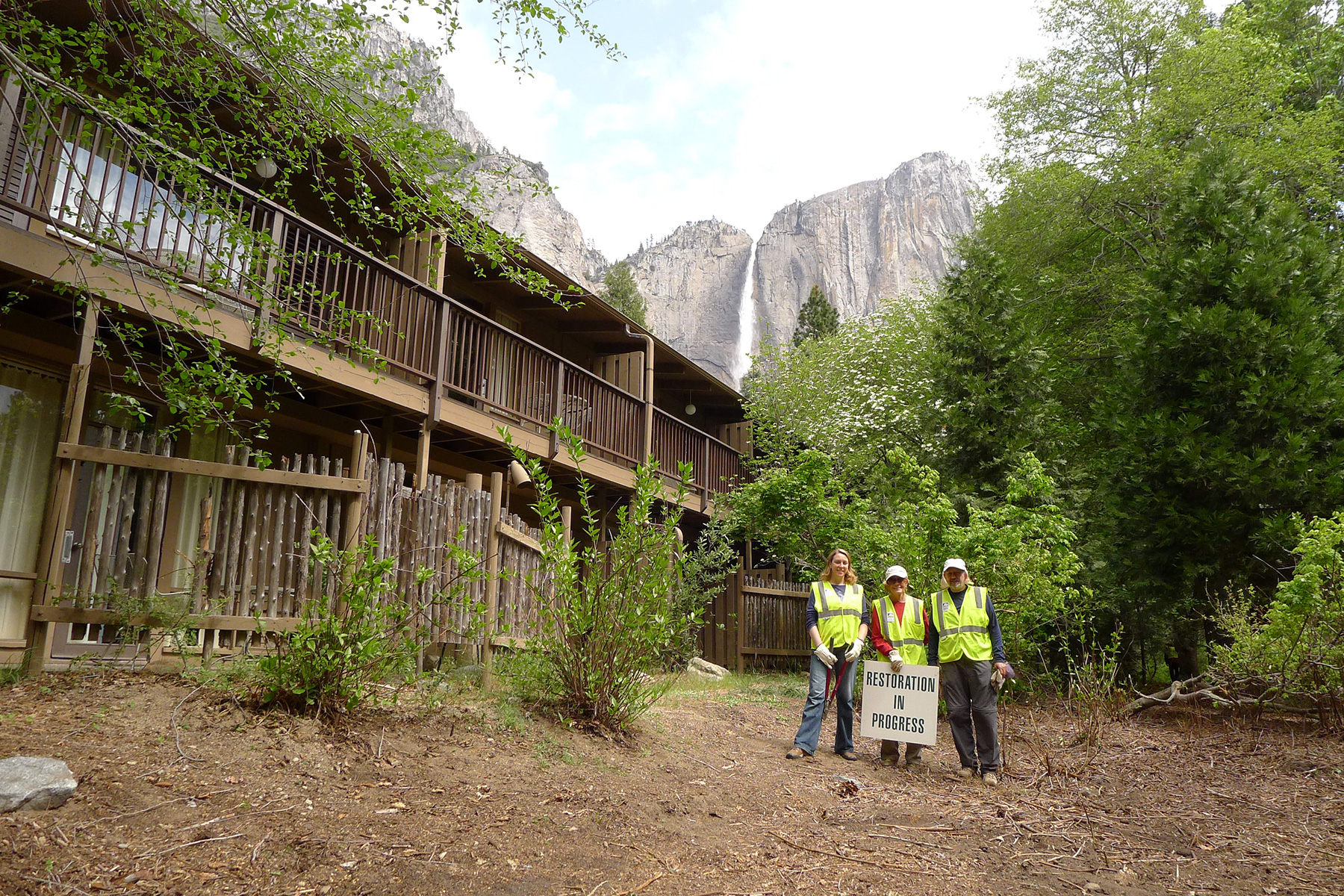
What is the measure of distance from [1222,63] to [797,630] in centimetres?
1511

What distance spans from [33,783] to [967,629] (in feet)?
19.3

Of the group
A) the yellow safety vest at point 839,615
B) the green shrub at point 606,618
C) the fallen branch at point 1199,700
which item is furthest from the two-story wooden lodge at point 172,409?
the fallen branch at point 1199,700

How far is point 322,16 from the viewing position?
218 inches

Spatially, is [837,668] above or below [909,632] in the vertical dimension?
below

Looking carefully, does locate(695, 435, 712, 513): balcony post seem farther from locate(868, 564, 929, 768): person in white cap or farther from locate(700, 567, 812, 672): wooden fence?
locate(868, 564, 929, 768): person in white cap

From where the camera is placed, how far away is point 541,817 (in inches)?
164

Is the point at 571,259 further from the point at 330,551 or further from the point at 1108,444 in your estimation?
the point at 330,551

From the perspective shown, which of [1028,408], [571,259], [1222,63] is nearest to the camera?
[1028,408]

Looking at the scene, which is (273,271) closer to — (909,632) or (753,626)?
(909,632)

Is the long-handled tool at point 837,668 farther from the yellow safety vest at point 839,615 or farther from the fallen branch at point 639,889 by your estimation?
the fallen branch at point 639,889

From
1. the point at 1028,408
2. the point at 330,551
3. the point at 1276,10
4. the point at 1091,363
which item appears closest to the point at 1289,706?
the point at 1028,408

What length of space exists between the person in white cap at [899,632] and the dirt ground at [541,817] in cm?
47

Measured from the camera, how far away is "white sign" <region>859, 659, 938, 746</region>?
6711 millimetres

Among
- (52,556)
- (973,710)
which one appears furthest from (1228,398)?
(52,556)
